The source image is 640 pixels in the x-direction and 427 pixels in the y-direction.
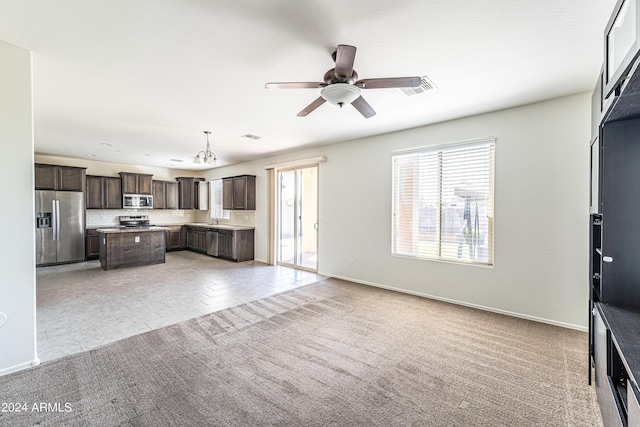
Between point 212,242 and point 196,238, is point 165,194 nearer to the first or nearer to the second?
point 196,238

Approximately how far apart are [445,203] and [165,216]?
8.41m

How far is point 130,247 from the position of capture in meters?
6.18

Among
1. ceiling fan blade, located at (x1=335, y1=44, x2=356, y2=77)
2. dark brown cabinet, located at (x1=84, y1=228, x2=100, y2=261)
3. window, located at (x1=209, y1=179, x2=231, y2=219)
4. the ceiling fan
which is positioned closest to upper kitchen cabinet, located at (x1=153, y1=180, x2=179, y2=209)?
window, located at (x1=209, y1=179, x2=231, y2=219)

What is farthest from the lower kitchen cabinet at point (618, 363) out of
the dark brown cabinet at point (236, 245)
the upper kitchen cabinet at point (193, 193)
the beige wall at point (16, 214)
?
the upper kitchen cabinet at point (193, 193)

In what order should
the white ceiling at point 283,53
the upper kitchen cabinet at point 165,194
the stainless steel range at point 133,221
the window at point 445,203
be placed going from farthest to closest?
the upper kitchen cabinet at point 165,194 → the stainless steel range at point 133,221 → the window at point 445,203 → the white ceiling at point 283,53

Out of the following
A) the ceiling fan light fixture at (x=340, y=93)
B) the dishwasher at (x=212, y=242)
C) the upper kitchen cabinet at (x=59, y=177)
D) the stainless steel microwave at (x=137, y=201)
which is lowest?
the dishwasher at (x=212, y=242)

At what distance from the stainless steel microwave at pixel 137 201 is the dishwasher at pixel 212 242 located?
2155 millimetres

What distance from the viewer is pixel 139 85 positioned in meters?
2.86

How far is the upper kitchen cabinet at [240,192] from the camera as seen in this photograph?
278 inches

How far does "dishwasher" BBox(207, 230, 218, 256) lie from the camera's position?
7.45 meters

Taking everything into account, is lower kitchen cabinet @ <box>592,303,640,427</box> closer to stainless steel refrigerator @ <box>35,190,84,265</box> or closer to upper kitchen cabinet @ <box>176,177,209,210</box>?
stainless steel refrigerator @ <box>35,190,84,265</box>

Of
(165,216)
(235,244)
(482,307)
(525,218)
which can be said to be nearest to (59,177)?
(165,216)

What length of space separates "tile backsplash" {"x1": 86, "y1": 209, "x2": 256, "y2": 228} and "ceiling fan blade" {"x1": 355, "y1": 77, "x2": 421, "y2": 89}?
562 cm

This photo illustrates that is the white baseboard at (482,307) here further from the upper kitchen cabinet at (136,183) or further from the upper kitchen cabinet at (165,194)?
the upper kitchen cabinet at (136,183)
